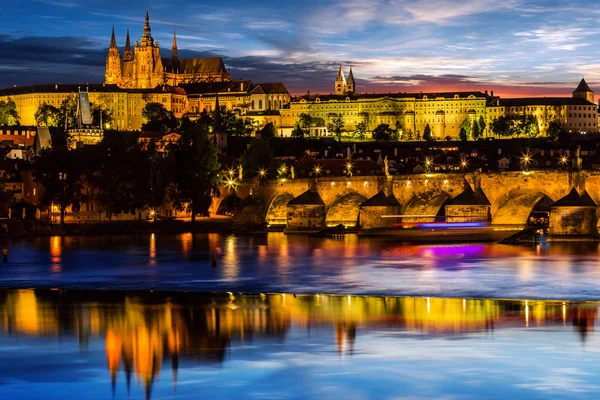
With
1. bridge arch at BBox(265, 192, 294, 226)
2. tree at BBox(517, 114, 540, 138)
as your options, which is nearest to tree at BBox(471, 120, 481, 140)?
tree at BBox(517, 114, 540, 138)

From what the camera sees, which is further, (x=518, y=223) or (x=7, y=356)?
(x=518, y=223)

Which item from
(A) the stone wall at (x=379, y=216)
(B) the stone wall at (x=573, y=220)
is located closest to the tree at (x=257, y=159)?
(A) the stone wall at (x=379, y=216)

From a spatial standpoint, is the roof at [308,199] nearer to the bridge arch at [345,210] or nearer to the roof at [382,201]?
the bridge arch at [345,210]

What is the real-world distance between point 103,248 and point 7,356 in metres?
38.2

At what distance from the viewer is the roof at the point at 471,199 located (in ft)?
221

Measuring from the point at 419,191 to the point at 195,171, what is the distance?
18.4m

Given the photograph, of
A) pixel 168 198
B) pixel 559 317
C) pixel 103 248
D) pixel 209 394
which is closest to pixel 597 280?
pixel 559 317

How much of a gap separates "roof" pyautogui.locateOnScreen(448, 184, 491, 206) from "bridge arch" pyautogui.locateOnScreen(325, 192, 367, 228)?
11045 mm

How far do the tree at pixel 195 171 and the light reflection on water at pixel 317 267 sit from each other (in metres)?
10.9

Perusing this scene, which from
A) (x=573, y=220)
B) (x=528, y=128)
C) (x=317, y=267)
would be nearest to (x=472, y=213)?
(x=573, y=220)

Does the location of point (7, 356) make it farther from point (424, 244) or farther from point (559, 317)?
point (424, 244)

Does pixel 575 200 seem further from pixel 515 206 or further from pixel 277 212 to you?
pixel 277 212

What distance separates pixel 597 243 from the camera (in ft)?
201

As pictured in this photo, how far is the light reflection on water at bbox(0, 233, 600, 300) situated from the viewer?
44.6 meters
